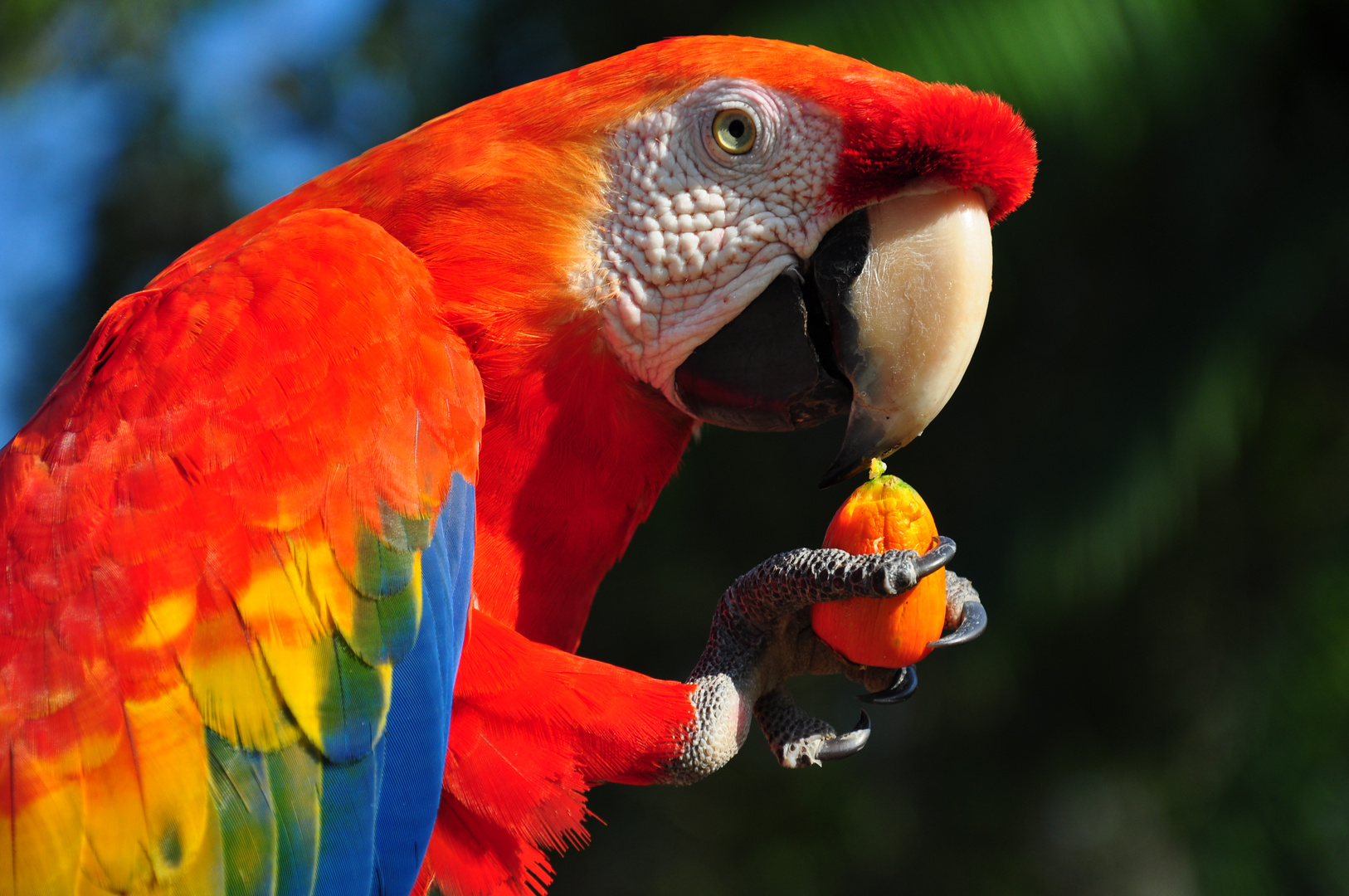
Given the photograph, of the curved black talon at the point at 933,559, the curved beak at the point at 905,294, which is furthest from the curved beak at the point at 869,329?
the curved black talon at the point at 933,559

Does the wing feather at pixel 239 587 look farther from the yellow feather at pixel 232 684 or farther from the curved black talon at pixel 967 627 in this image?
the curved black talon at pixel 967 627

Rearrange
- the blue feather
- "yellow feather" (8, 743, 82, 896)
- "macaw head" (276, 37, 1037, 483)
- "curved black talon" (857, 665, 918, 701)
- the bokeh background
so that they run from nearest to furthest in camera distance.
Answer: "yellow feather" (8, 743, 82, 896) < the blue feather < "macaw head" (276, 37, 1037, 483) < "curved black talon" (857, 665, 918, 701) < the bokeh background

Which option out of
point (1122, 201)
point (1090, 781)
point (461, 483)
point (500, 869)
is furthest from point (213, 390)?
point (1090, 781)

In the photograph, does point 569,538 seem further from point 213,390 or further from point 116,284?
point 116,284

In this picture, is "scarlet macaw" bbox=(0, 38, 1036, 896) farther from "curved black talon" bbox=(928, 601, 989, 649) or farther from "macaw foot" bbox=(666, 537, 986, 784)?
"curved black talon" bbox=(928, 601, 989, 649)

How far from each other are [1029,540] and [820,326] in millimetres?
2522

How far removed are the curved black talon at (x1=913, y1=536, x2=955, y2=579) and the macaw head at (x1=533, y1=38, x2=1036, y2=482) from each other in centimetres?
14

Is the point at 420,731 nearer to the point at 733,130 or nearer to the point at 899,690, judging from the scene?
the point at 899,690

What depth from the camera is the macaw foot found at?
1.40m

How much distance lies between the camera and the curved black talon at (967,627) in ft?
4.65

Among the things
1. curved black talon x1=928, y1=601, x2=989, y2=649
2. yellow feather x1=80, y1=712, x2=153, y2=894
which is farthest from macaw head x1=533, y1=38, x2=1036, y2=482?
yellow feather x1=80, y1=712, x2=153, y2=894

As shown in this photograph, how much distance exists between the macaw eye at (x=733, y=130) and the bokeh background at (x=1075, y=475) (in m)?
1.84

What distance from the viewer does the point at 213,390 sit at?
45.3 inches

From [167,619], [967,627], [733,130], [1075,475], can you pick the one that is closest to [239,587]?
[167,619]
